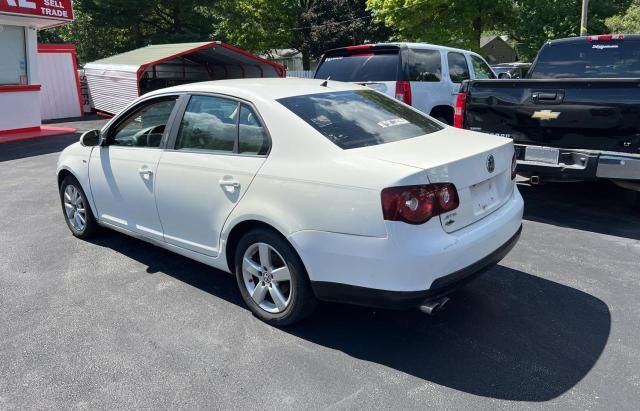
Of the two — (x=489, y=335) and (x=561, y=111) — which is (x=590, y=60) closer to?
(x=561, y=111)

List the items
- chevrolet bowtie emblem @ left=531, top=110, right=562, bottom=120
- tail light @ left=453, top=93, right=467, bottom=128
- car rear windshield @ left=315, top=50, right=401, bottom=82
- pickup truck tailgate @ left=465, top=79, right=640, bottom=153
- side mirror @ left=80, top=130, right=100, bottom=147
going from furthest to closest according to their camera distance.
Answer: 1. car rear windshield @ left=315, top=50, right=401, bottom=82
2. tail light @ left=453, top=93, right=467, bottom=128
3. chevrolet bowtie emblem @ left=531, top=110, right=562, bottom=120
4. pickup truck tailgate @ left=465, top=79, right=640, bottom=153
5. side mirror @ left=80, top=130, right=100, bottom=147

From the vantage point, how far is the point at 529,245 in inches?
201

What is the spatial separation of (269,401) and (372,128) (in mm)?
1881

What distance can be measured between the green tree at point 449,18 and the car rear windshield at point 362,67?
55.0 feet

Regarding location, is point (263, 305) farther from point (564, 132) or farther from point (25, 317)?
point (564, 132)

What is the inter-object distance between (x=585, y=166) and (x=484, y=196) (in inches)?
101

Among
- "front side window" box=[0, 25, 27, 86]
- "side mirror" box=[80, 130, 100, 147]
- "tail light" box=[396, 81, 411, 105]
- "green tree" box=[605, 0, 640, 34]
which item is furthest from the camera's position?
"green tree" box=[605, 0, 640, 34]

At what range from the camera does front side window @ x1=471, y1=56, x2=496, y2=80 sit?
9797 millimetres

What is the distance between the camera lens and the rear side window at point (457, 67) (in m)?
9.13

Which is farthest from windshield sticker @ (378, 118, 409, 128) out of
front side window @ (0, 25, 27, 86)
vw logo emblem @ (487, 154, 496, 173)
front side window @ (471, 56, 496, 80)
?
front side window @ (0, 25, 27, 86)

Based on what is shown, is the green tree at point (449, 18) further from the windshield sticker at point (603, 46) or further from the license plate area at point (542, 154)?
the license plate area at point (542, 154)

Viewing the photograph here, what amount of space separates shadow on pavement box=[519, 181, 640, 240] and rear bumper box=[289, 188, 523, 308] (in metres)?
3.01

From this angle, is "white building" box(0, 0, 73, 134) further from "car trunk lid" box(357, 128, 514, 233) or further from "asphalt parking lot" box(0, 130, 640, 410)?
"car trunk lid" box(357, 128, 514, 233)

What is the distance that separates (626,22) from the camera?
85.6 ft
